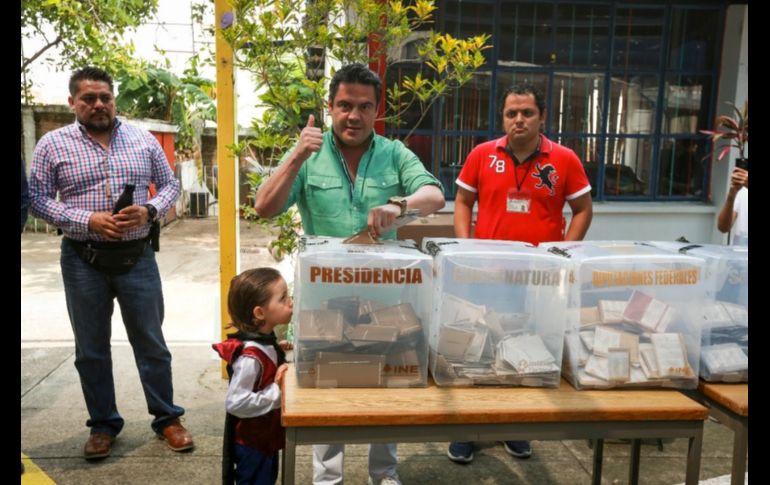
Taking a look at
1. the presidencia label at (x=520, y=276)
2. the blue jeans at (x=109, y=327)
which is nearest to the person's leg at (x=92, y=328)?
the blue jeans at (x=109, y=327)

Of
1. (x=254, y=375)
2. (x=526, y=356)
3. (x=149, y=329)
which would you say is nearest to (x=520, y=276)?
(x=526, y=356)

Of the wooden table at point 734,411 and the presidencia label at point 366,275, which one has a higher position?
the presidencia label at point 366,275

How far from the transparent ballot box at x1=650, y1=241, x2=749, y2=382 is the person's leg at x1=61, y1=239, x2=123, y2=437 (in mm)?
2697

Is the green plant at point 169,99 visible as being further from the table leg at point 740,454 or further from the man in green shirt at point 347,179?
the table leg at point 740,454

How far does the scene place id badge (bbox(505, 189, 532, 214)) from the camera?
309 centimetres

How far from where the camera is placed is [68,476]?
3094mm

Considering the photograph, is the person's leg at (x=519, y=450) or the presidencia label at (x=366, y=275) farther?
the person's leg at (x=519, y=450)

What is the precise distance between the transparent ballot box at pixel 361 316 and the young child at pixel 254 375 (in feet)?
0.91

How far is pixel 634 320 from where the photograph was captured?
199 centimetres

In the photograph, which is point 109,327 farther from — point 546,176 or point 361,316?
point 546,176

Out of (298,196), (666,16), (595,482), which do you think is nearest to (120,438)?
(298,196)

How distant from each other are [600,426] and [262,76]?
8.77ft

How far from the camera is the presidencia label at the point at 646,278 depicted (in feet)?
6.46
